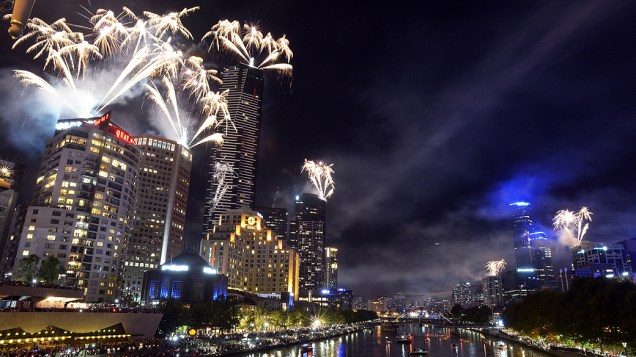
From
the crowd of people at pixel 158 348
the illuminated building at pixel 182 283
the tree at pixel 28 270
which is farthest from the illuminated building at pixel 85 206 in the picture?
the crowd of people at pixel 158 348

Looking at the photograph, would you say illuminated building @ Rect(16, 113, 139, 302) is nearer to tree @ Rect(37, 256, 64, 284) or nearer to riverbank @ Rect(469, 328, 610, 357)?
tree @ Rect(37, 256, 64, 284)

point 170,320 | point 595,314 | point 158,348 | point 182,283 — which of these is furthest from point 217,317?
point 595,314

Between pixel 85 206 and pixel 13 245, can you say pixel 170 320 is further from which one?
pixel 13 245

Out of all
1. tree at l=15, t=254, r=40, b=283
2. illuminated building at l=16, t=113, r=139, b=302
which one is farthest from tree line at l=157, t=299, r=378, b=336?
tree at l=15, t=254, r=40, b=283

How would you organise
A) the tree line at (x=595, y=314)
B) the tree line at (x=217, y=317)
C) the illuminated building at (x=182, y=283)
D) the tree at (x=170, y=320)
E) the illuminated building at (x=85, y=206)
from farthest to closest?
the illuminated building at (x=182, y=283) < the illuminated building at (x=85, y=206) < the tree line at (x=217, y=317) < the tree at (x=170, y=320) < the tree line at (x=595, y=314)

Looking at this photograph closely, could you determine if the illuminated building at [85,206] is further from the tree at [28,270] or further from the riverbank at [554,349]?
the riverbank at [554,349]

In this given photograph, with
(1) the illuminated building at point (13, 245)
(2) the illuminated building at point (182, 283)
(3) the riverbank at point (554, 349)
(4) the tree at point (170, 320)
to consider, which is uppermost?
(1) the illuminated building at point (13, 245)

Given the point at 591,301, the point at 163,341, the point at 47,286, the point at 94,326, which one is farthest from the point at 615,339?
the point at 47,286
